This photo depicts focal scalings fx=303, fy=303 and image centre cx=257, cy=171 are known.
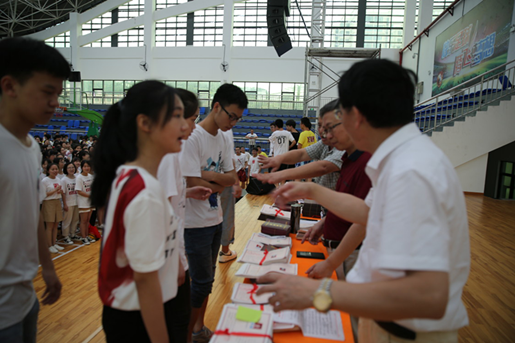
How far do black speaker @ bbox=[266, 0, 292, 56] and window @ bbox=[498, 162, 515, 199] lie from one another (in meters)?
6.54

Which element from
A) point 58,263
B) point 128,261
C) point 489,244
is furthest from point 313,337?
point 489,244

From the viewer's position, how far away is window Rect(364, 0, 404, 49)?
48.9 ft

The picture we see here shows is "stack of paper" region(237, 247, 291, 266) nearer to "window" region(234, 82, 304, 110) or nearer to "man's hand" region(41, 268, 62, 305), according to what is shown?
"man's hand" region(41, 268, 62, 305)

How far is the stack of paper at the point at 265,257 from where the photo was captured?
1752mm

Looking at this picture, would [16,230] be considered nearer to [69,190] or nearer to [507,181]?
[69,190]

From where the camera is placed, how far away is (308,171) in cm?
206

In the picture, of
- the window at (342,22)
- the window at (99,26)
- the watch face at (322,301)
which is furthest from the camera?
the window at (99,26)

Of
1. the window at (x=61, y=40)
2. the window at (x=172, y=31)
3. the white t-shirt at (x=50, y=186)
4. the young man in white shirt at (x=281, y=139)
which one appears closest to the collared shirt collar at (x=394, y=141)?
the white t-shirt at (x=50, y=186)

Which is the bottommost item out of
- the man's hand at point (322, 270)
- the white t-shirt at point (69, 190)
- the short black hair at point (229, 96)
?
the white t-shirt at point (69, 190)

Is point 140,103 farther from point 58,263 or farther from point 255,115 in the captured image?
point 255,115

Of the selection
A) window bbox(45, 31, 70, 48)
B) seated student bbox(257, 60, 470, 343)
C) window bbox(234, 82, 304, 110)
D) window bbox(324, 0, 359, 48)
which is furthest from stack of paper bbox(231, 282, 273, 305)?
window bbox(45, 31, 70, 48)

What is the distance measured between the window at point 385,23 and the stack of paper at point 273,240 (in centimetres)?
1545

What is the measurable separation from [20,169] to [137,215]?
62cm

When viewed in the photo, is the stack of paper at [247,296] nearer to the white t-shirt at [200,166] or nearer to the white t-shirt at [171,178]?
the white t-shirt at [171,178]
